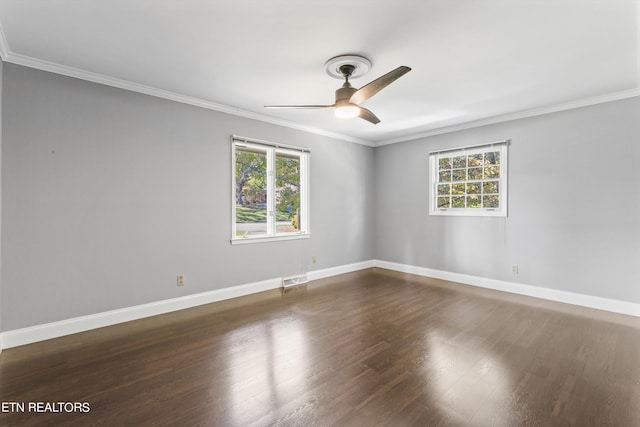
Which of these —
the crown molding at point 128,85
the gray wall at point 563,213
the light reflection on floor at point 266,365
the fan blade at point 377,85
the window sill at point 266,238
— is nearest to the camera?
the light reflection on floor at point 266,365

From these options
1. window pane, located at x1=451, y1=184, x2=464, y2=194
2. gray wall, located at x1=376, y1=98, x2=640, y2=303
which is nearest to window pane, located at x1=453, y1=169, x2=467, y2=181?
window pane, located at x1=451, y1=184, x2=464, y2=194

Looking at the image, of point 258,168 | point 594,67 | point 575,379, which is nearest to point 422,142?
point 594,67

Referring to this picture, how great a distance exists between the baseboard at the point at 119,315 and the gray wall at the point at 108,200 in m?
0.07

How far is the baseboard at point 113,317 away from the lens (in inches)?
105

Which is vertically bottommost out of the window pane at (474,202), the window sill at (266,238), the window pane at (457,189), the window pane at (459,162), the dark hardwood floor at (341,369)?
the dark hardwood floor at (341,369)

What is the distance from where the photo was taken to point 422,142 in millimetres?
5418

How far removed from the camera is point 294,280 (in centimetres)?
472

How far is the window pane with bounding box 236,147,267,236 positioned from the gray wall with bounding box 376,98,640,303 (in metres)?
3.00

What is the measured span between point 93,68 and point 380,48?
9.11ft

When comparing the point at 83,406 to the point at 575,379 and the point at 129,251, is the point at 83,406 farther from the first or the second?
the point at 575,379

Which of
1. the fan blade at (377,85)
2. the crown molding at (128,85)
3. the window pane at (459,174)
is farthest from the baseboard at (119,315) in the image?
the window pane at (459,174)

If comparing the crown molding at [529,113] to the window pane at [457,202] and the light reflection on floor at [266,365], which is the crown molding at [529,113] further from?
the light reflection on floor at [266,365]

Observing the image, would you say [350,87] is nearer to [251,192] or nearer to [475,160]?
[251,192]

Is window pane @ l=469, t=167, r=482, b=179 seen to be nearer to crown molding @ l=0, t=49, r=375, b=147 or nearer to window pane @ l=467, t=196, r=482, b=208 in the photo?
window pane @ l=467, t=196, r=482, b=208
